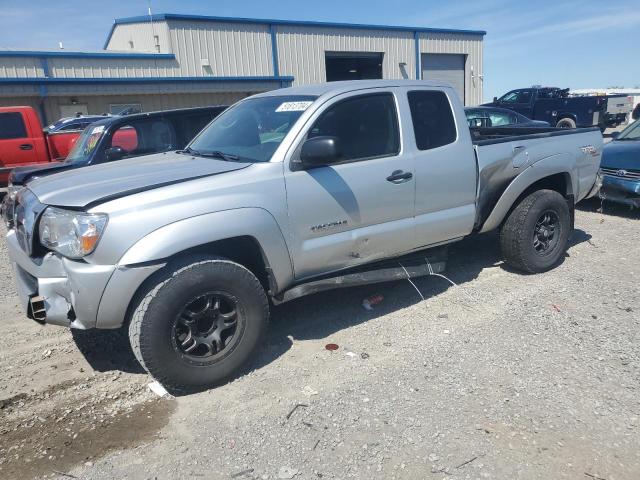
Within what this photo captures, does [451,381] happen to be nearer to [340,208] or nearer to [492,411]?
[492,411]

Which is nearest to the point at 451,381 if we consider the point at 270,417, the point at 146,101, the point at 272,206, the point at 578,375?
the point at 578,375

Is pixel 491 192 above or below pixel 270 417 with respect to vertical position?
above

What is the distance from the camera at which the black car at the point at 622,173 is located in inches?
303

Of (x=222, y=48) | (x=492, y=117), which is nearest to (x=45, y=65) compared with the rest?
(x=222, y=48)

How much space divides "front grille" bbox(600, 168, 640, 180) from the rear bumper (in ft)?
0.16

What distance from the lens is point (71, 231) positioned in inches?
129

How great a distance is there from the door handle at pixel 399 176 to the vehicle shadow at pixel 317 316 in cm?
119

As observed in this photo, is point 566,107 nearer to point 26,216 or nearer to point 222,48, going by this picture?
point 222,48

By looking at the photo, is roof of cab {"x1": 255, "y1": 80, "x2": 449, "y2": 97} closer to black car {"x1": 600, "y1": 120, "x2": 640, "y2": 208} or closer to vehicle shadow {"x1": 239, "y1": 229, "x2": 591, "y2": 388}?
vehicle shadow {"x1": 239, "y1": 229, "x2": 591, "y2": 388}

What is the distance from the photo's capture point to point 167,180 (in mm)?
3533

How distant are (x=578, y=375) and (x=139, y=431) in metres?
2.81

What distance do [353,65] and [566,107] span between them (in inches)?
516

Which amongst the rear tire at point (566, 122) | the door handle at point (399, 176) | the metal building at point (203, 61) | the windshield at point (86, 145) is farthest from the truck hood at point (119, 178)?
the rear tire at point (566, 122)

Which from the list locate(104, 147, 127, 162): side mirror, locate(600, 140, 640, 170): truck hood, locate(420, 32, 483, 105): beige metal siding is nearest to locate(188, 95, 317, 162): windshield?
locate(104, 147, 127, 162): side mirror
